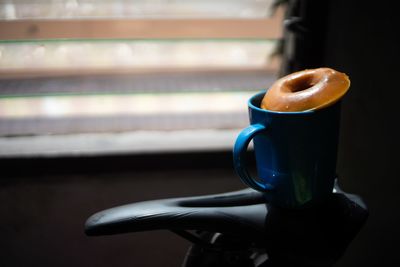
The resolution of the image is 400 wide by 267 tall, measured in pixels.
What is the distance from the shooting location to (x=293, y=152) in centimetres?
47

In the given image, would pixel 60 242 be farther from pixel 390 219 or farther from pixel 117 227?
pixel 390 219

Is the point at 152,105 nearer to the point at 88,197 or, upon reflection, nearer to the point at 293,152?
the point at 88,197

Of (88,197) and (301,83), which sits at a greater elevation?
(301,83)

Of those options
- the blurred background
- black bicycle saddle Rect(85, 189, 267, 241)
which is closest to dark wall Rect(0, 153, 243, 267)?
the blurred background

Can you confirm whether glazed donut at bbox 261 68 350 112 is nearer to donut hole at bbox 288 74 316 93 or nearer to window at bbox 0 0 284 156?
donut hole at bbox 288 74 316 93

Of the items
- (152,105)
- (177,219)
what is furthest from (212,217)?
(152,105)

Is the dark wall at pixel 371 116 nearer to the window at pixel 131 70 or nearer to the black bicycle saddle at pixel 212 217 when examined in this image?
the window at pixel 131 70

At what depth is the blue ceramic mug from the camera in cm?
46

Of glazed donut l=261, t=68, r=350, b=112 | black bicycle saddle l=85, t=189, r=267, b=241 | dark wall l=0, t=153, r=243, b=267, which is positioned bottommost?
dark wall l=0, t=153, r=243, b=267

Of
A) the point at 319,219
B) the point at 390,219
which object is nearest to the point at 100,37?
the point at 319,219

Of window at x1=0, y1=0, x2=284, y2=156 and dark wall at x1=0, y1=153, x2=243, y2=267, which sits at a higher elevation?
window at x1=0, y1=0, x2=284, y2=156

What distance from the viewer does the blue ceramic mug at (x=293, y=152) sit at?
0.46 m

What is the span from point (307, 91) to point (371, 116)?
419mm

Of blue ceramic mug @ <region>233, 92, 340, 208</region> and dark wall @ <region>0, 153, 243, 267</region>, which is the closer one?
blue ceramic mug @ <region>233, 92, 340, 208</region>
